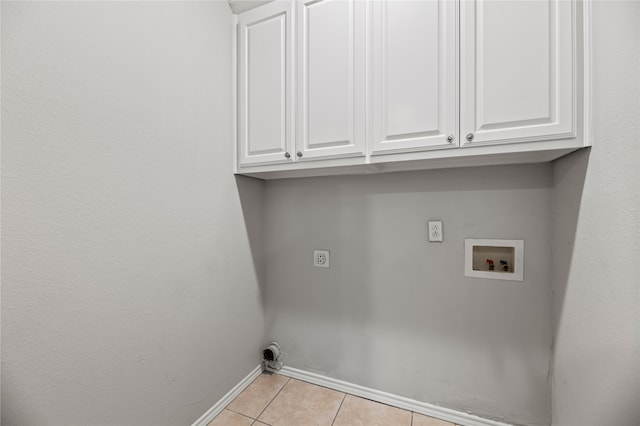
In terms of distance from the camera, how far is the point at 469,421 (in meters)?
1.32

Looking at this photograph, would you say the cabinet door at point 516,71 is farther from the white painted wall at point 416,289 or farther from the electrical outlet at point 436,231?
the electrical outlet at point 436,231

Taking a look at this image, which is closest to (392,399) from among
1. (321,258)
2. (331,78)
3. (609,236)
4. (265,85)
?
(321,258)

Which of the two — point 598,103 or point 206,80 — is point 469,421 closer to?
point 598,103

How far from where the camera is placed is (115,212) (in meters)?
0.93

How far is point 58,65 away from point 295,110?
2.97 ft

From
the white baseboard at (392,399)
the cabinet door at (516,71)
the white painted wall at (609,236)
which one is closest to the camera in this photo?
the white painted wall at (609,236)

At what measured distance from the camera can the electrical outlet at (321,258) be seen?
167 cm

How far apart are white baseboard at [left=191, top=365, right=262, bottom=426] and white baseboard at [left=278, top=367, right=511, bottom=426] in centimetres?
19

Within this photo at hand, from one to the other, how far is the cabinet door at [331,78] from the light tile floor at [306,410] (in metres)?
1.44

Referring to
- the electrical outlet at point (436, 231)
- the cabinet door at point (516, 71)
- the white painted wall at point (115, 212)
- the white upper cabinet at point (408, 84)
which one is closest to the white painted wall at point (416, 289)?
the electrical outlet at point (436, 231)

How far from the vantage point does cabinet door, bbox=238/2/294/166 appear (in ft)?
4.46

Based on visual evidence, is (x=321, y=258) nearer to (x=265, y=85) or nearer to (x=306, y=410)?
(x=306, y=410)

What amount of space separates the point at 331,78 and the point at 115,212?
1.13 meters

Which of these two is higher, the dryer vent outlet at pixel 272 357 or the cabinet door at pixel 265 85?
the cabinet door at pixel 265 85
